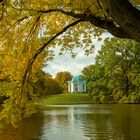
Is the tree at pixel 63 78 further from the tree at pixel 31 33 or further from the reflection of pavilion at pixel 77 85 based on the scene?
the tree at pixel 31 33

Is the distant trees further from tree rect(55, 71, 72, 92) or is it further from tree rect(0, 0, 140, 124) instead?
tree rect(0, 0, 140, 124)

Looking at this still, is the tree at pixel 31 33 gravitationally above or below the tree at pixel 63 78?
below

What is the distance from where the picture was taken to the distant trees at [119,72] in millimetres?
77769

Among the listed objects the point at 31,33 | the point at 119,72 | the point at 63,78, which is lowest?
the point at 31,33

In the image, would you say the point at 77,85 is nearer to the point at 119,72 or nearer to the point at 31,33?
the point at 119,72

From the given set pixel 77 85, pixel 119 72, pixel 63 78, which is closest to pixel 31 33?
pixel 119 72

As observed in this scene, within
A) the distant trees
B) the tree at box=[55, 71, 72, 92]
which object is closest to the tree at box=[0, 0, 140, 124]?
the distant trees

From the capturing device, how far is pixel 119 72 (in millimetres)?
79375

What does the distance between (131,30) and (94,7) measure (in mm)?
2185

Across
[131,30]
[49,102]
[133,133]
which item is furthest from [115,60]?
[131,30]

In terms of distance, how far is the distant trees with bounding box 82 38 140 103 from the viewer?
77.8 m

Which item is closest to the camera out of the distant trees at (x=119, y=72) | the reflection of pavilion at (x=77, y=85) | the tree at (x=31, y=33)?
the tree at (x=31, y=33)

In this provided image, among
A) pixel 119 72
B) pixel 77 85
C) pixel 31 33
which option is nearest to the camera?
pixel 31 33

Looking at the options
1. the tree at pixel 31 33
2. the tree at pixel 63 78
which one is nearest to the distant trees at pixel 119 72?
the tree at pixel 63 78
